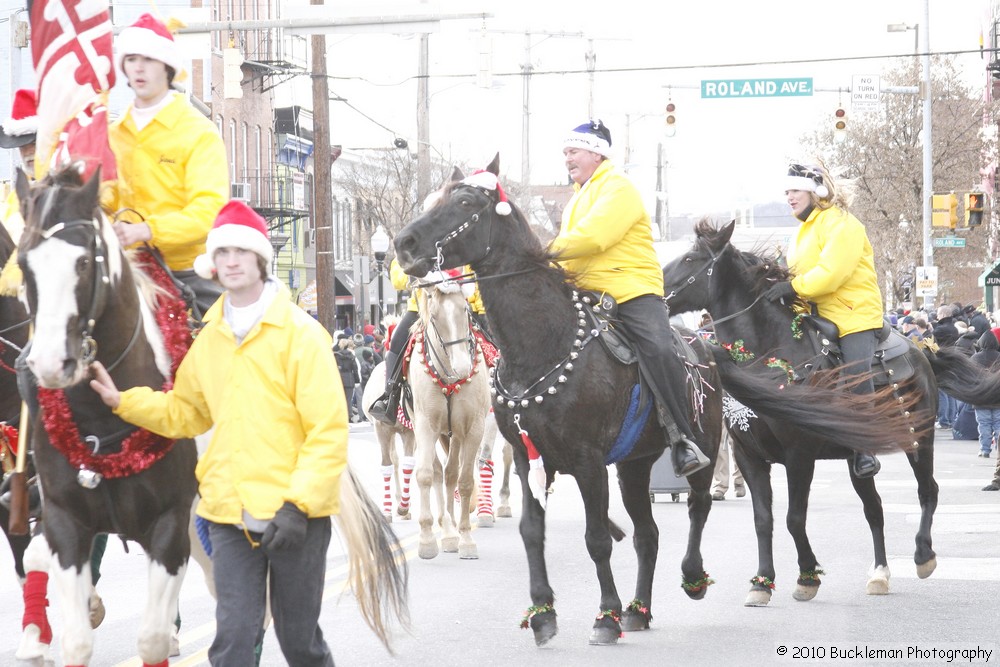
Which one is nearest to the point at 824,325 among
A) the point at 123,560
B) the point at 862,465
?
the point at 862,465

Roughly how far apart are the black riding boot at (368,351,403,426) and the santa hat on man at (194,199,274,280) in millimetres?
7089

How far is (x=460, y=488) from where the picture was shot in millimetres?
12914

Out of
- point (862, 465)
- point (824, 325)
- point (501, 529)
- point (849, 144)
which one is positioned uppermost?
point (849, 144)

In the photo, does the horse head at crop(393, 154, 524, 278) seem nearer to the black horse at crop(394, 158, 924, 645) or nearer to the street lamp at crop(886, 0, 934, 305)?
the black horse at crop(394, 158, 924, 645)

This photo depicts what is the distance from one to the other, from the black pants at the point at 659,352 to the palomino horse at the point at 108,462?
247cm

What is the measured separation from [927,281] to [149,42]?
34345mm

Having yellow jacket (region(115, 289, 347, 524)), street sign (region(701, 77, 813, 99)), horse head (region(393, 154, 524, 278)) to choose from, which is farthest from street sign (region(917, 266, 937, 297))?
yellow jacket (region(115, 289, 347, 524))

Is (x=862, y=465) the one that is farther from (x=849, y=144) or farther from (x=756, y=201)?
(x=756, y=201)

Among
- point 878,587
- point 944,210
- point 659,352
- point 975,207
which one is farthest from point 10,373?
point 944,210

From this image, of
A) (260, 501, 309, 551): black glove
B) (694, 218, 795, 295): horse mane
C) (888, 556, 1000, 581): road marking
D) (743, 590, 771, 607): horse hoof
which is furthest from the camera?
(888, 556, 1000, 581): road marking

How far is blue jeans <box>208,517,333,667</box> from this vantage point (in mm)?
5766

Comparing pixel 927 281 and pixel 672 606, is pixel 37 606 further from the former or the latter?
pixel 927 281

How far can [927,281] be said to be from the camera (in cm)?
3919

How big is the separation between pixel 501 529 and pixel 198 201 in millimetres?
7874
